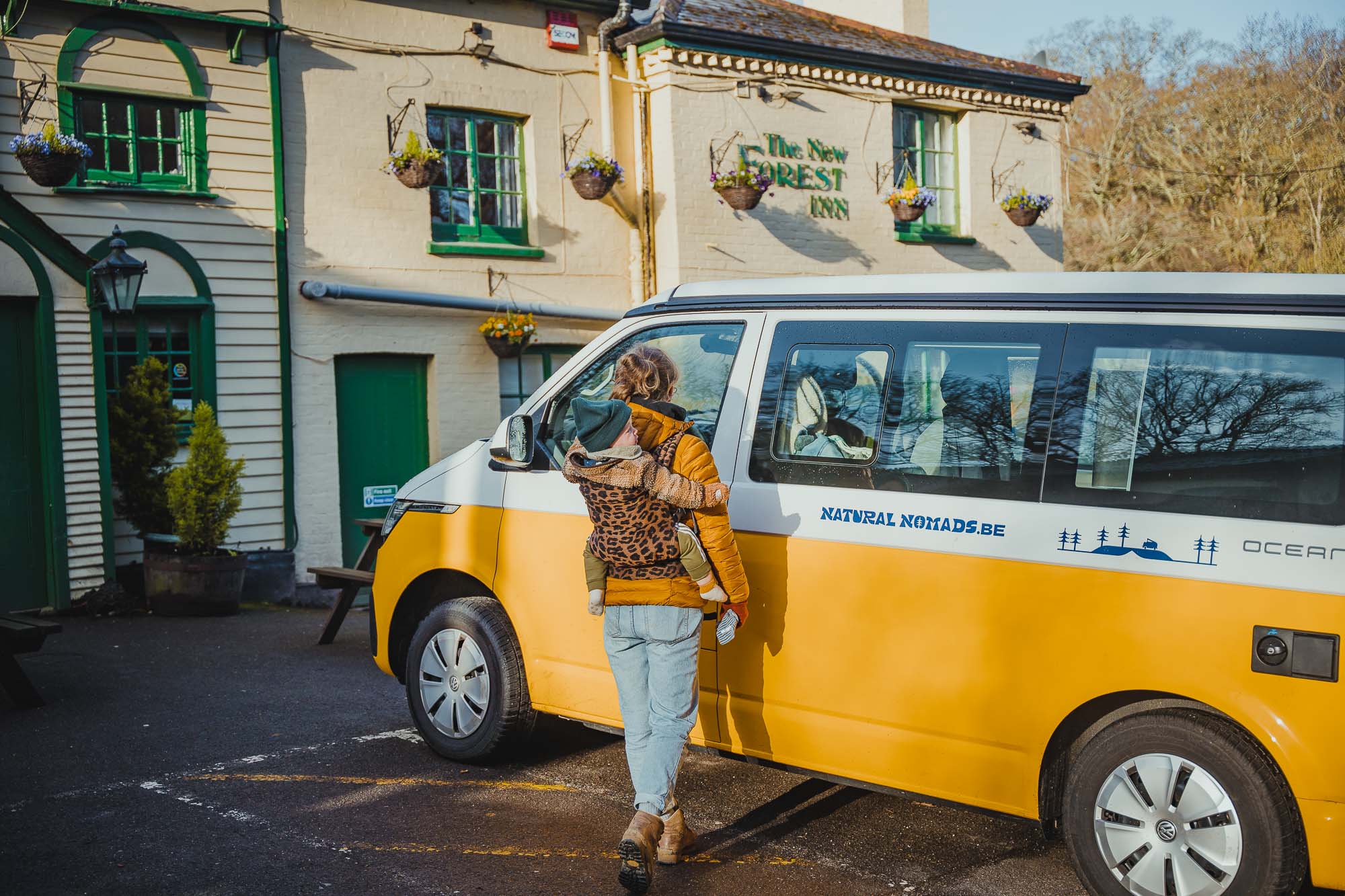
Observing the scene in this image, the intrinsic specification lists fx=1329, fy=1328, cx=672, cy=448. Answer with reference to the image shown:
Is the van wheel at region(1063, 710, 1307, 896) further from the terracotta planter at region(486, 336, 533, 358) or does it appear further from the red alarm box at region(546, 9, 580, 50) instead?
the red alarm box at region(546, 9, 580, 50)

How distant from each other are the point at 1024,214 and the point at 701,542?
13700mm

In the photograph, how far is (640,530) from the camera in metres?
4.83

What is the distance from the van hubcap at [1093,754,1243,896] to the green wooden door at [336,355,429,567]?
1011 centimetres

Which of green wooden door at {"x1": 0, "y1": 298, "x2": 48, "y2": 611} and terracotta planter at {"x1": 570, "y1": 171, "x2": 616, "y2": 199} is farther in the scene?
terracotta planter at {"x1": 570, "y1": 171, "x2": 616, "y2": 199}

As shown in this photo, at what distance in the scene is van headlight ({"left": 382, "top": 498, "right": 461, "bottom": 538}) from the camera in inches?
251

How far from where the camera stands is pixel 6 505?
432 inches

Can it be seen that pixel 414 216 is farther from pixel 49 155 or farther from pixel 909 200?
pixel 909 200

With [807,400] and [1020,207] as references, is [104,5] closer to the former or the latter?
[807,400]

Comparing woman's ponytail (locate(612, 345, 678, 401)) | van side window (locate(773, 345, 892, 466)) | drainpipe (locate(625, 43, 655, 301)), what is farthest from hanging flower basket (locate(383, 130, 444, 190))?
woman's ponytail (locate(612, 345, 678, 401))

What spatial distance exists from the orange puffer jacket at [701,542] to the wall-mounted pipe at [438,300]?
802 centimetres

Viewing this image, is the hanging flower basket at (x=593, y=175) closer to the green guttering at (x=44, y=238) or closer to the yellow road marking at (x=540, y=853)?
the green guttering at (x=44, y=238)

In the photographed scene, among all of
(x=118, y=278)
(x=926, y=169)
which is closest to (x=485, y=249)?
(x=118, y=278)

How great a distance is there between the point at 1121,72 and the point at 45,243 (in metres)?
31.6

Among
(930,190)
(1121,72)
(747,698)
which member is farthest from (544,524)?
(1121,72)
